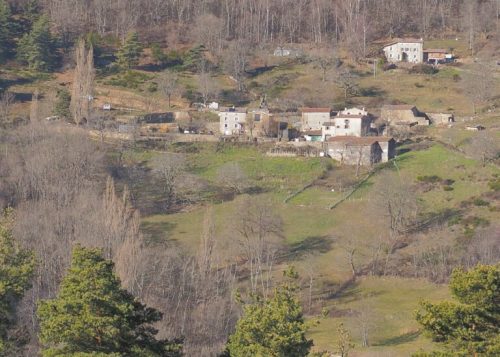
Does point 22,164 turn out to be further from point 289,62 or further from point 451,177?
point 289,62

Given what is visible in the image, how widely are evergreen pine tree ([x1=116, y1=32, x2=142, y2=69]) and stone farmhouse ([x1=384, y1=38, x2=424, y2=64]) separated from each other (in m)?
21.8

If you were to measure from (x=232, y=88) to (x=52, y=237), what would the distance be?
127 feet

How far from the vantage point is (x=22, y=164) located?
50875mm

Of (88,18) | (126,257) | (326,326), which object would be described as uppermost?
(88,18)

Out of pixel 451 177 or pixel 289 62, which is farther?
pixel 289 62

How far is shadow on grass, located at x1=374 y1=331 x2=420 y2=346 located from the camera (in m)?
35.1

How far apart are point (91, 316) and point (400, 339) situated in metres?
20.9

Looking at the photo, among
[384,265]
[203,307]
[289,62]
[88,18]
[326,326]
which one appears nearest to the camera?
[203,307]

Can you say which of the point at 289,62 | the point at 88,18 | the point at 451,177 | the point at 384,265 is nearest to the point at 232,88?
the point at 289,62

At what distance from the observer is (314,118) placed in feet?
215

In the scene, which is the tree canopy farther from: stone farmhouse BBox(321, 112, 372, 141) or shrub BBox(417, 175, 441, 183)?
stone farmhouse BBox(321, 112, 372, 141)

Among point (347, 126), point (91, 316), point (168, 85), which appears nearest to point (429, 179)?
point (347, 126)

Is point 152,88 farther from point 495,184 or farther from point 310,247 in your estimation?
point 495,184

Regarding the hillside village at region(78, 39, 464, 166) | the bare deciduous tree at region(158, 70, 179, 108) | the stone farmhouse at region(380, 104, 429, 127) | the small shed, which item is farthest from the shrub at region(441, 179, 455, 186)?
the bare deciduous tree at region(158, 70, 179, 108)
